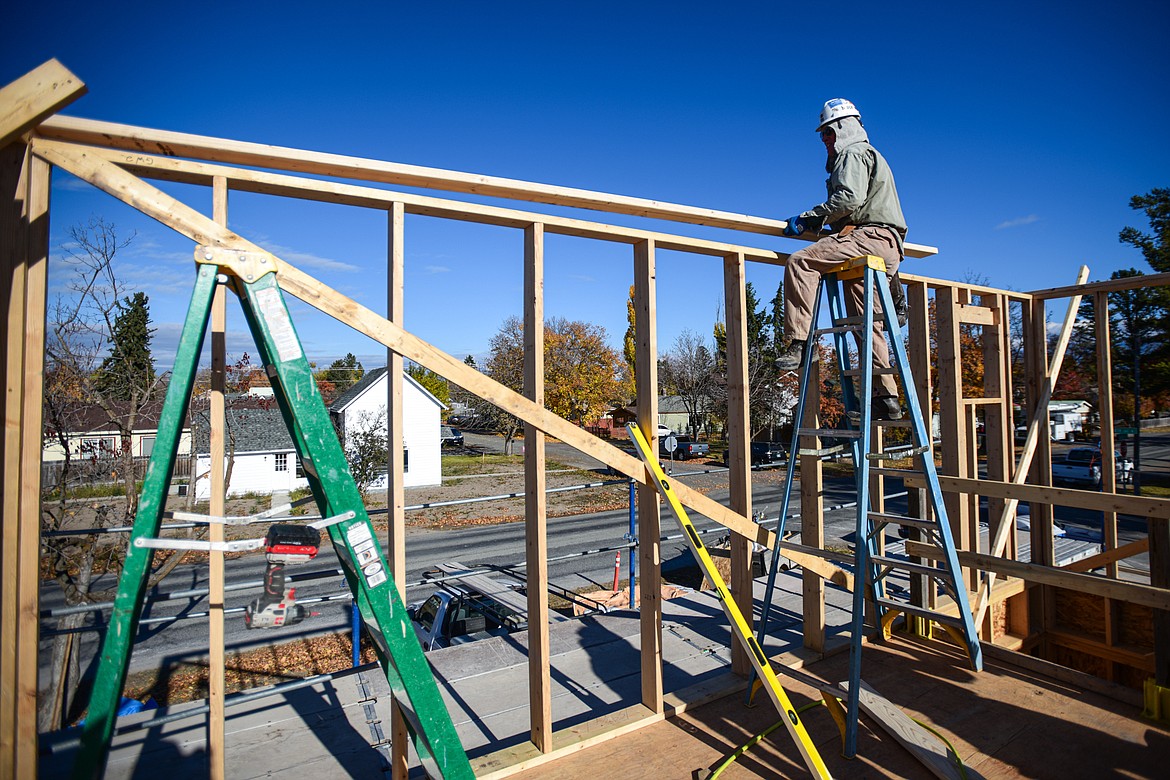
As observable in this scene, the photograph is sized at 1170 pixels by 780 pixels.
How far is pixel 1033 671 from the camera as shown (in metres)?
3.57

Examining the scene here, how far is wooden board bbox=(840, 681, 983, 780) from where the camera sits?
8.43 ft

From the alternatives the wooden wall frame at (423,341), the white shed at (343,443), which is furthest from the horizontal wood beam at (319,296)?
the white shed at (343,443)

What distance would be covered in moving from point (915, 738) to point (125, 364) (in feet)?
23.9

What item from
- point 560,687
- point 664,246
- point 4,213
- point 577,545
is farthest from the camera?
point 577,545

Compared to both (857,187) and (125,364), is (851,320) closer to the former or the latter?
(857,187)

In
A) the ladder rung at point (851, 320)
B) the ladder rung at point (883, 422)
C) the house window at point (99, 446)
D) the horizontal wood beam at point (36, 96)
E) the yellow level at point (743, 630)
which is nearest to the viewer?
the horizontal wood beam at point (36, 96)

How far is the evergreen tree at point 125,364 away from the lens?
19.8 feet

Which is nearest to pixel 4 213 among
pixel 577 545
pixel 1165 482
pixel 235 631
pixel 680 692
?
pixel 680 692

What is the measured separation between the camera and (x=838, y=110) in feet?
11.0

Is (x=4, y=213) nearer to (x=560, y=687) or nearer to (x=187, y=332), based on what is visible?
(x=187, y=332)

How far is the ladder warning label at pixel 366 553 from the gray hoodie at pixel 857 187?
2.74 metres

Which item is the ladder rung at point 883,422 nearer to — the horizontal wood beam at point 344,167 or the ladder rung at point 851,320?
the ladder rung at point 851,320

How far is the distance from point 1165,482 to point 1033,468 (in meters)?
21.0

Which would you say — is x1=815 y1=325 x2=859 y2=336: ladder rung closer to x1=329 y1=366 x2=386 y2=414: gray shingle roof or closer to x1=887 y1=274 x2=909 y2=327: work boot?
x1=887 y1=274 x2=909 y2=327: work boot
